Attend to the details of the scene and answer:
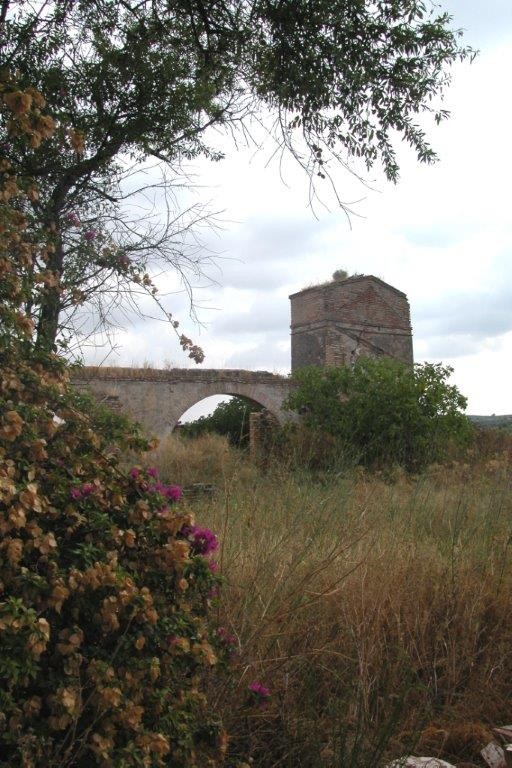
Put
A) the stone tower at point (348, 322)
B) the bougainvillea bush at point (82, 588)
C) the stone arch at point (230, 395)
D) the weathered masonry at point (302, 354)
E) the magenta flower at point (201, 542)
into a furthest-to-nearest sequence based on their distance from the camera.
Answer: the stone tower at point (348, 322)
the stone arch at point (230, 395)
the weathered masonry at point (302, 354)
the magenta flower at point (201, 542)
the bougainvillea bush at point (82, 588)

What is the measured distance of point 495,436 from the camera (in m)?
18.1

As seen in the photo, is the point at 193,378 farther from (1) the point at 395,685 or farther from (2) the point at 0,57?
(1) the point at 395,685

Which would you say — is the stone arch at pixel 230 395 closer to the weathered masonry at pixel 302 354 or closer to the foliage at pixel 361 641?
the weathered masonry at pixel 302 354

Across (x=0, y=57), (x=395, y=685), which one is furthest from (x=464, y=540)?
(x=0, y=57)

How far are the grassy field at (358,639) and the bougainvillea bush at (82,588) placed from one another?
1.74 ft

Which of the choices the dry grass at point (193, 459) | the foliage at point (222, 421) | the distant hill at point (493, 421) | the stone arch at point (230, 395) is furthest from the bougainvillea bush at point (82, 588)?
the foliage at point (222, 421)

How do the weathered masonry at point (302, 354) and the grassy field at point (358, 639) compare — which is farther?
the weathered masonry at point (302, 354)

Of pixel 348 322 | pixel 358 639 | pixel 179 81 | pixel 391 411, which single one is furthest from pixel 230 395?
pixel 358 639

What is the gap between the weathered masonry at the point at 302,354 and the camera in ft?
63.6

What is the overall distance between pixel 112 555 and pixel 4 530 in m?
0.35

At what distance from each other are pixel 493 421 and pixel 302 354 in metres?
7.13

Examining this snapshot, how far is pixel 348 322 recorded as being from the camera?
2647 cm

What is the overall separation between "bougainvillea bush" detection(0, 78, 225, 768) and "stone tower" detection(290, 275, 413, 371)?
23021 mm

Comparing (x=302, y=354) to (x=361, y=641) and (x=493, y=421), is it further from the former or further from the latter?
(x=361, y=641)
